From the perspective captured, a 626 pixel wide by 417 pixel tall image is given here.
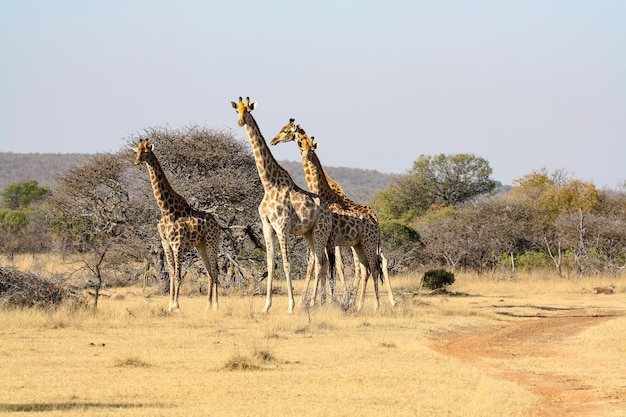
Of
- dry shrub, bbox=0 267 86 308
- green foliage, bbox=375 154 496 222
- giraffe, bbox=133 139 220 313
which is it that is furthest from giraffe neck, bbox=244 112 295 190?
green foliage, bbox=375 154 496 222

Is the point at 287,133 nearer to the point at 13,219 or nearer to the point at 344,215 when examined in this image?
the point at 344,215

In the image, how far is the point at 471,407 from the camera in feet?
30.0

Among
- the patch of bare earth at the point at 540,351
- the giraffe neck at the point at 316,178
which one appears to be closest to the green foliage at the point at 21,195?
the giraffe neck at the point at 316,178

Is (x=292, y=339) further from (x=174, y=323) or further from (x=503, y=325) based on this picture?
(x=503, y=325)

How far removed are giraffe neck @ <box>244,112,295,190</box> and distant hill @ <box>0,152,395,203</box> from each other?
61731mm

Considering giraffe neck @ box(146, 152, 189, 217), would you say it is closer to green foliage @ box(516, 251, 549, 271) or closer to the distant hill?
green foliage @ box(516, 251, 549, 271)

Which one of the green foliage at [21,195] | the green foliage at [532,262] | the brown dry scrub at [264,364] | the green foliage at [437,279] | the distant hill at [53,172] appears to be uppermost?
the distant hill at [53,172]

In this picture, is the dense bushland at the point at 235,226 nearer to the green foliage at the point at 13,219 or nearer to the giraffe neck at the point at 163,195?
the green foliage at the point at 13,219

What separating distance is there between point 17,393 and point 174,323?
6.21 m

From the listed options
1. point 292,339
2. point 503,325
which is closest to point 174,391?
point 292,339

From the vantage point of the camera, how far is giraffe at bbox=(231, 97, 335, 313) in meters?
17.0

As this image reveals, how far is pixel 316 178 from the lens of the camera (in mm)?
18516

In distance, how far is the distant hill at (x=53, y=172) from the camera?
84.4 m

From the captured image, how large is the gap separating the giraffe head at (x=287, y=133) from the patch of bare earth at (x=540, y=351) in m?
4.75
